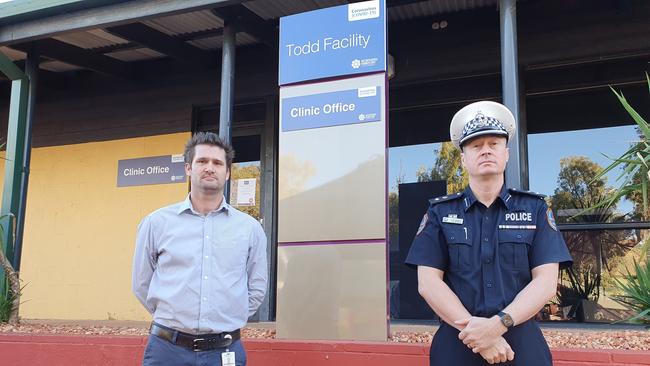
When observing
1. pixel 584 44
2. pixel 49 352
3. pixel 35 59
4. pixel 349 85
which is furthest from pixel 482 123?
pixel 35 59

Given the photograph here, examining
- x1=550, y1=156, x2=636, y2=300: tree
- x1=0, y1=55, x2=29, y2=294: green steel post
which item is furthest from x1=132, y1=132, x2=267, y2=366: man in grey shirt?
x1=550, y1=156, x2=636, y2=300: tree

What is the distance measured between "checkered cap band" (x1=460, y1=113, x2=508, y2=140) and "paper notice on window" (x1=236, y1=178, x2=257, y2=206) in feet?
16.3

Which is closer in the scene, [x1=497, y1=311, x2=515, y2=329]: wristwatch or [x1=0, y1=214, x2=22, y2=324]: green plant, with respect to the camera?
[x1=497, y1=311, x2=515, y2=329]: wristwatch

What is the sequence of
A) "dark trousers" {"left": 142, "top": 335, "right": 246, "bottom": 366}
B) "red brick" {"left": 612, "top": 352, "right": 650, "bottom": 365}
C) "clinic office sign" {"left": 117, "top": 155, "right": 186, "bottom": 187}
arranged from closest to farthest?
"dark trousers" {"left": 142, "top": 335, "right": 246, "bottom": 366} → "red brick" {"left": 612, "top": 352, "right": 650, "bottom": 365} → "clinic office sign" {"left": 117, "top": 155, "right": 186, "bottom": 187}

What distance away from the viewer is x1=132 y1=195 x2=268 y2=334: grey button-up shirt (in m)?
2.62

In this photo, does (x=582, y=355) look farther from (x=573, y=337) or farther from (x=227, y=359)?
(x=227, y=359)

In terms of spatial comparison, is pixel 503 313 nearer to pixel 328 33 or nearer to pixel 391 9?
pixel 328 33

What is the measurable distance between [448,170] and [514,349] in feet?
15.0

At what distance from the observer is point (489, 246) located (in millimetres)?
2082

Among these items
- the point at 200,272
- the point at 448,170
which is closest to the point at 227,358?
the point at 200,272

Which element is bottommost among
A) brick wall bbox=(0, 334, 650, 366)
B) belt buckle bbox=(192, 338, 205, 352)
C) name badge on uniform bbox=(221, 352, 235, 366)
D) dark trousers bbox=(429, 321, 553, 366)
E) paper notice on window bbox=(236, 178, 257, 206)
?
brick wall bbox=(0, 334, 650, 366)

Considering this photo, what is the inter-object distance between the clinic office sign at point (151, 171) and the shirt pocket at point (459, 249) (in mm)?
5469

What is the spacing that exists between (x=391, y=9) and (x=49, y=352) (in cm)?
440

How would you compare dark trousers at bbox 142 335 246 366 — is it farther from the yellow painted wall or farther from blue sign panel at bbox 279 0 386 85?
the yellow painted wall
